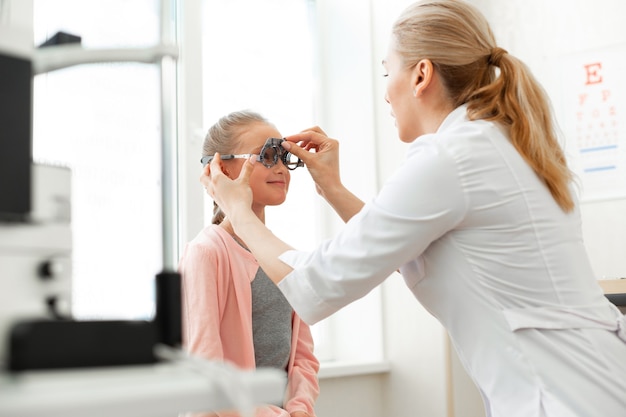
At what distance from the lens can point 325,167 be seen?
179 cm

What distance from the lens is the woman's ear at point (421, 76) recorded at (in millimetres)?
1496

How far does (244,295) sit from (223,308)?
61 mm

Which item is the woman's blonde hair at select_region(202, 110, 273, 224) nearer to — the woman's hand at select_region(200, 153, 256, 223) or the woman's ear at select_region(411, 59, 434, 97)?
the woman's hand at select_region(200, 153, 256, 223)

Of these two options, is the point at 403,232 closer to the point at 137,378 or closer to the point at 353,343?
the point at 137,378

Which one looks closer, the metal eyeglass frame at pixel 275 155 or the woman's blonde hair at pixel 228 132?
the metal eyeglass frame at pixel 275 155

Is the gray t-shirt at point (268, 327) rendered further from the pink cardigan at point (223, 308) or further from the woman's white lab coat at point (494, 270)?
the woman's white lab coat at point (494, 270)

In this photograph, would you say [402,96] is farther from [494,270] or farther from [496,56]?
[494,270]

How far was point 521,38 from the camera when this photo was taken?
3094mm

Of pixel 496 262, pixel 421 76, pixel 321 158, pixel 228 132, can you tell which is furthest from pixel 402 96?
pixel 228 132

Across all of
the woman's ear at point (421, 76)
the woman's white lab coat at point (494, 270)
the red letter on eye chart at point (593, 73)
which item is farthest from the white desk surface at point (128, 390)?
the red letter on eye chart at point (593, 73)

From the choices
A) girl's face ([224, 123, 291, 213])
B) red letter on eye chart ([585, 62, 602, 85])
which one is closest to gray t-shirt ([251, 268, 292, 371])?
girl's face ([224, 123, 291, 213])

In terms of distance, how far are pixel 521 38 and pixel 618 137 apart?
56cm

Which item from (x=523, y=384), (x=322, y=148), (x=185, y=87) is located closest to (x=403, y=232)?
(x=523, y=384)

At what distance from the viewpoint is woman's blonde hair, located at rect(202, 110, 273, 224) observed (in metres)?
1.91
